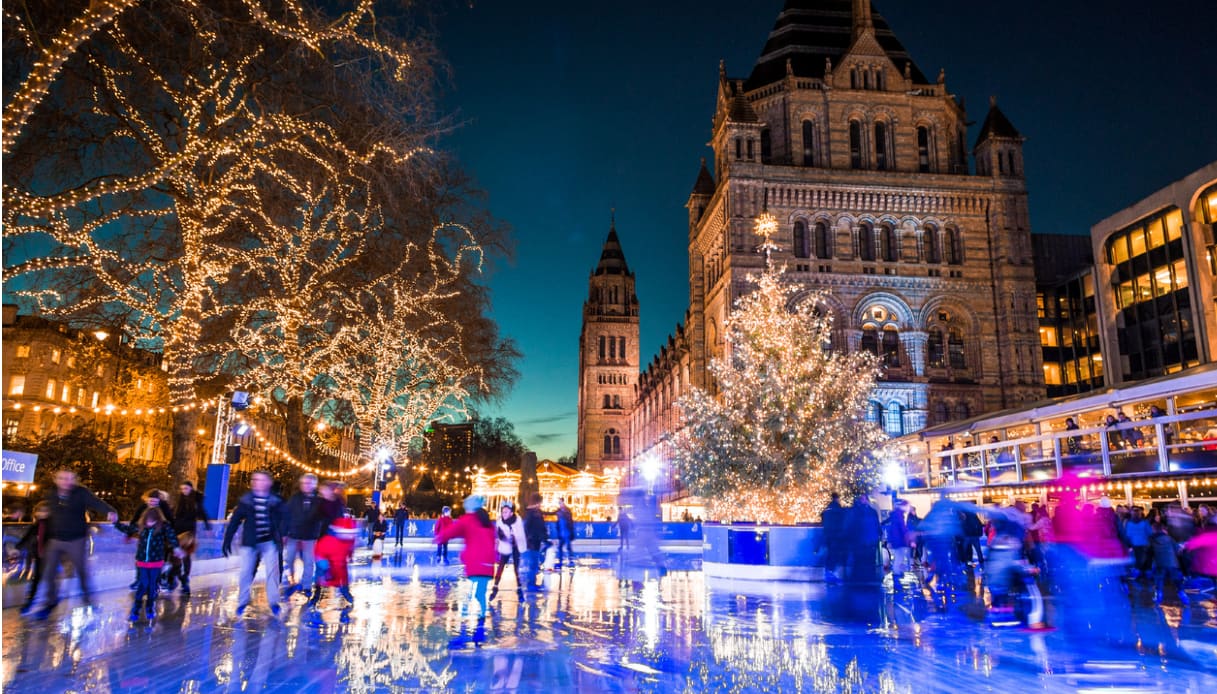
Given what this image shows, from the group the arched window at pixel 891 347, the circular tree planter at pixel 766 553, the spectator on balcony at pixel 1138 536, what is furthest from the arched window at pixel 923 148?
the circular tree planter at pixel 766 553

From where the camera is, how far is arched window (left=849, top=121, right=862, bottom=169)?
44.4 meters

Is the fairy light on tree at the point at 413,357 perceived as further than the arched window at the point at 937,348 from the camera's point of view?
No

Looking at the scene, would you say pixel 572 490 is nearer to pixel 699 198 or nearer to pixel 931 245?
pixel 699 198

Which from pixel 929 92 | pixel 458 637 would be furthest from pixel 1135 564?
pixel 929 92

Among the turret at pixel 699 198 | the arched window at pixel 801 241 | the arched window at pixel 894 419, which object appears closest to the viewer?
the arched window at pixel 894 419

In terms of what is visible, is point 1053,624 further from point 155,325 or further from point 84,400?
point 84,400

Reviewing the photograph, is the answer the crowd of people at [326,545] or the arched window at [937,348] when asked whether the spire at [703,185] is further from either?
the crowd of people at [326,545]

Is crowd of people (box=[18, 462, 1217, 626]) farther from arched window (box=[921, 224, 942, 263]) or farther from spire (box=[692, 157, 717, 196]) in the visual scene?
spire (box=[692, 157, 717, 196])

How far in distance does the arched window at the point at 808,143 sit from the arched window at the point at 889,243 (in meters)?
5.38

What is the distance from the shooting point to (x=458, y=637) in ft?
27.7

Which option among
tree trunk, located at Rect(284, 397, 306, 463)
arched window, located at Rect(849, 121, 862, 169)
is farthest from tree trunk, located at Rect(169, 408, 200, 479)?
arched window, located at Rect(849, 121, 862, 169)

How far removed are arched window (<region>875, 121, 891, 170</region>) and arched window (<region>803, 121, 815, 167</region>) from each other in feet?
11.4

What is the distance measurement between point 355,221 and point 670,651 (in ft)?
53.8

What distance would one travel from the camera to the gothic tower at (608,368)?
3654 inches
